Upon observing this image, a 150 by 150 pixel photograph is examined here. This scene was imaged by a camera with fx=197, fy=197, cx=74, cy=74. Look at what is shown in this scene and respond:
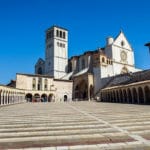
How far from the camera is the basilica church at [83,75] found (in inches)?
1522

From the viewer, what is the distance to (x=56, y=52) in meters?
61.8

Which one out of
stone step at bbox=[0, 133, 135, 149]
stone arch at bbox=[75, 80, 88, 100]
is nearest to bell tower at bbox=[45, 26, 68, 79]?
stone arch at bbox=[75, 80, 88, 100]

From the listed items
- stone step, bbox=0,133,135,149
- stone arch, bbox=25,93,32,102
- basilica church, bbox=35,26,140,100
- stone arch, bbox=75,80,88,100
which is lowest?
stone step, bbox=0,133,135,149

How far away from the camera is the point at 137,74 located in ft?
124

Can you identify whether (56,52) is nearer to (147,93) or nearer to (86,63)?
(86,63)

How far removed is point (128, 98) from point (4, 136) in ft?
84.6

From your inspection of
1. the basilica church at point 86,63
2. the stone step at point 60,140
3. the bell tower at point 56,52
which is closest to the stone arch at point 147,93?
the basilica church at point 86,63

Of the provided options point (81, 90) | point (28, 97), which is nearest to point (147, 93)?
point (81, 90)

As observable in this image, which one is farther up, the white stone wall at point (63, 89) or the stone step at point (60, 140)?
the white stone wall at point (63, 89)

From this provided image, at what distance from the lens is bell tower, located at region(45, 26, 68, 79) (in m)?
61.0

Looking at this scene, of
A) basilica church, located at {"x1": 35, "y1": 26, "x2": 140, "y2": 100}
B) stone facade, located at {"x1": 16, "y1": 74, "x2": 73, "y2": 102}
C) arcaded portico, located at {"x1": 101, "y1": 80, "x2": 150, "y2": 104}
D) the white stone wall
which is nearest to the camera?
arcaded portico, located at {"x1": 101, "y1": 80, "x2": 150, "y2": 104}

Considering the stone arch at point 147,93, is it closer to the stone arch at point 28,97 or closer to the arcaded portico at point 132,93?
the arcaded portico at point 132,93

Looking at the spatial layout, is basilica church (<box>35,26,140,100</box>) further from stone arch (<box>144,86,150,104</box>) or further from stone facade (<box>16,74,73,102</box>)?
stone arch (<box>144,86,150,104</box>)

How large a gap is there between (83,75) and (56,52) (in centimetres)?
1700
